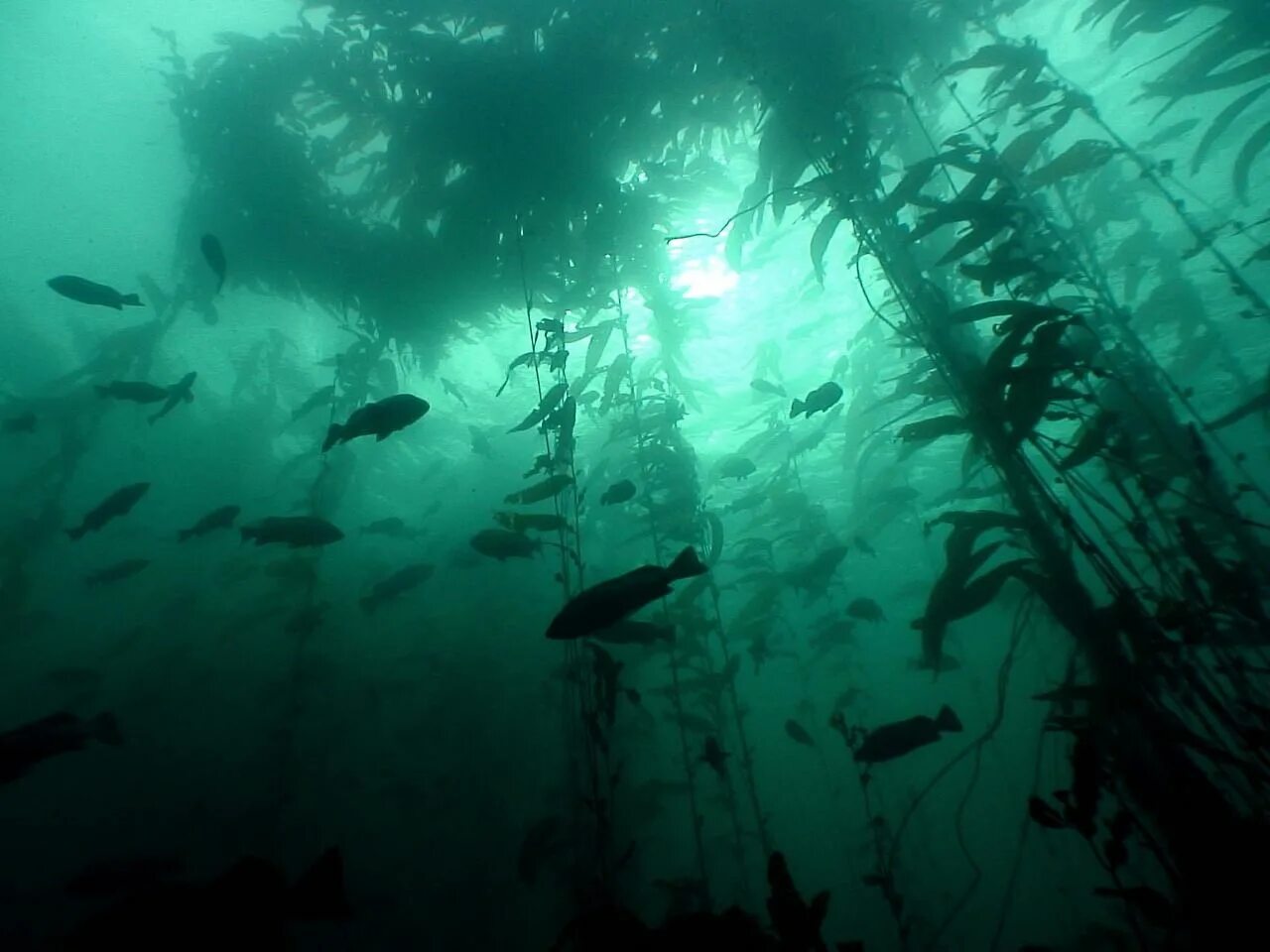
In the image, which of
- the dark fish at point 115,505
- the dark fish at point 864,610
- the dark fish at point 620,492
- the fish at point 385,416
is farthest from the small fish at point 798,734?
the dark fish at point 115,505

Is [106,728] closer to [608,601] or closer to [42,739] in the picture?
[42,739]

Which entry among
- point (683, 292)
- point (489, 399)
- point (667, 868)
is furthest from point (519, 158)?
point (667, 868)

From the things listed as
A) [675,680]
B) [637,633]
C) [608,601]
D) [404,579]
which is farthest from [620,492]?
[404,579]

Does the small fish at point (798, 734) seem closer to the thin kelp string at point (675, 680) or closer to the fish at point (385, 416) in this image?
the thin kelp string at point (675, 680)

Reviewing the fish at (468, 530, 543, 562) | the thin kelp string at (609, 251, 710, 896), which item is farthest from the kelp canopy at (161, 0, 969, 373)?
the fish at (468, 530, 543, 562)

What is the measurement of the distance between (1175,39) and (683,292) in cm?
910

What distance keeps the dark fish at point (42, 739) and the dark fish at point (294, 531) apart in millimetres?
2154

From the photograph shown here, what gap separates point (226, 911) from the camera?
2346 mm

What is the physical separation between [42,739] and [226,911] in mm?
2213

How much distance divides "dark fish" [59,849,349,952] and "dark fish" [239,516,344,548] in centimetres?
360

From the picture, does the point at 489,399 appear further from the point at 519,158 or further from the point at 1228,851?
the point at 1228,851

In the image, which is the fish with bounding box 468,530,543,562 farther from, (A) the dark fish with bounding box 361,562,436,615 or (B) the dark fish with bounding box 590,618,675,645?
(A) the dark fish with bounding box 361,562,436,615

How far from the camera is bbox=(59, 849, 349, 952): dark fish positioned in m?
2.32

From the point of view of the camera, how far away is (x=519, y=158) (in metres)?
8.14
